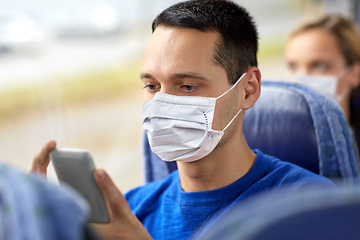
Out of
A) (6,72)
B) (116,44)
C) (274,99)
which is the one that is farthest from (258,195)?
(116,44)

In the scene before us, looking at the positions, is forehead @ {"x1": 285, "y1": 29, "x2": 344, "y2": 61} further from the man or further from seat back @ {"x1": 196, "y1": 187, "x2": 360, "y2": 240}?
seat back @ {"x1": 196, "y1": 187, "x2": 360, "y2": 240}

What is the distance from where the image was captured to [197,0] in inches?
56.0

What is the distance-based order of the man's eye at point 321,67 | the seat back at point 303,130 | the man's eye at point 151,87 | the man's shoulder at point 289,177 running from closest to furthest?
the man's shoulder at point 289,177 → the man's eye at point 151,87 → the seat back at point 303,130 → the man's eye at point 321,67

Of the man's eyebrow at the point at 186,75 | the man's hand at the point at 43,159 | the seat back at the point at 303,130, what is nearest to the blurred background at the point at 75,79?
the seat back at the point at 303,130

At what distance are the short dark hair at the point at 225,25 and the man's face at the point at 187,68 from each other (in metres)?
→ 0.03

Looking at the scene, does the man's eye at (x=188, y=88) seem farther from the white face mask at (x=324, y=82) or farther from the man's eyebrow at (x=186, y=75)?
the white face mask at (x=324, y=82)

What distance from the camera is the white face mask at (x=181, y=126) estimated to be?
4.01 ft

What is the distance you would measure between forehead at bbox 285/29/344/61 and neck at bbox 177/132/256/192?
4.43 ft

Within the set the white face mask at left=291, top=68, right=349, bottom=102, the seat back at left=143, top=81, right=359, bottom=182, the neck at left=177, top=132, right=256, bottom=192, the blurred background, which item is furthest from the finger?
the white face mask at left=291, top=68, right=349, bottom=102

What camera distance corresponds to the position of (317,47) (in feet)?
7.80

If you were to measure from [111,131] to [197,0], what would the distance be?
2659 millimetres

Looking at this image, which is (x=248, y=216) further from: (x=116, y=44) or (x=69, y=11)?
(x=116, y=44)

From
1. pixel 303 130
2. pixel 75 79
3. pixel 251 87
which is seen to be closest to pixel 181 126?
pixel 251 87

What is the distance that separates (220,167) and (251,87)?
333 mm
